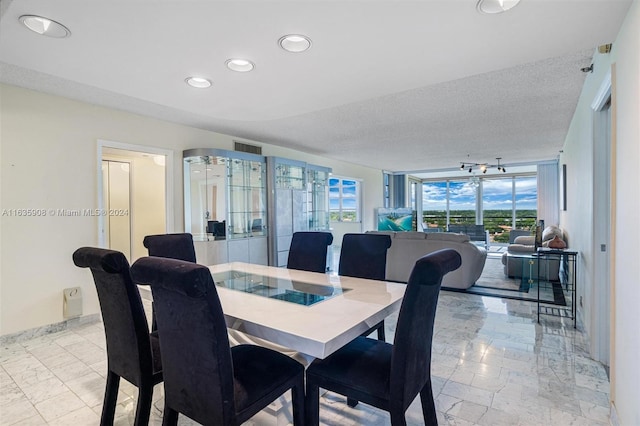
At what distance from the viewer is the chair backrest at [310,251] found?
9.78 feet

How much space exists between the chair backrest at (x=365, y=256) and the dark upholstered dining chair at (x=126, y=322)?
4.94 ft

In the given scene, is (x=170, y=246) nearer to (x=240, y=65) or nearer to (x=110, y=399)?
(x=110, y=399)

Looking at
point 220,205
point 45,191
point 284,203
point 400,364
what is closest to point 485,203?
point 284,203

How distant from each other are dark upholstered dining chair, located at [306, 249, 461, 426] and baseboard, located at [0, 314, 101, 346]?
3.24 m

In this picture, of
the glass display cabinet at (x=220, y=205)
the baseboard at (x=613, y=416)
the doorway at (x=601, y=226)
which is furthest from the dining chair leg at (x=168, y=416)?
the glass display cabinet at (x=220, y=205)

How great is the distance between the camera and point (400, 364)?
1361mm

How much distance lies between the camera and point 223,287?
2205mm

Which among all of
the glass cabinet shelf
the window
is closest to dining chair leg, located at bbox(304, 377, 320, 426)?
the glass cabinet shelf

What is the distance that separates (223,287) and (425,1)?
1.98 meters

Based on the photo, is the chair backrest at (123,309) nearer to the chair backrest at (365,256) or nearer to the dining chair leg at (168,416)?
the dining chair leg at (168,416)

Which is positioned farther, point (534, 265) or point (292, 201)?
point (292, 201)

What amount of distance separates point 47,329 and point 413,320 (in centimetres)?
379

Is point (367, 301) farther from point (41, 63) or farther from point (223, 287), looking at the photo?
point (41, 63)

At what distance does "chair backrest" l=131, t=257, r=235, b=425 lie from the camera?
1.20 meters
